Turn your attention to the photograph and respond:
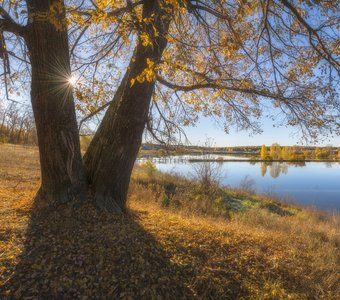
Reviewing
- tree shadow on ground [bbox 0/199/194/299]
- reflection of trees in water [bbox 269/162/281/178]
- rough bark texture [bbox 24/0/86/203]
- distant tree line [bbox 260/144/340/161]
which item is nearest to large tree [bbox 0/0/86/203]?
rough bark texture [bbox 24/0/86/203]

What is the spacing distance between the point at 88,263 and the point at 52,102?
269 cm

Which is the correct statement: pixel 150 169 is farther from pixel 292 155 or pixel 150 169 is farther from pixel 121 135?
pixel 292 155

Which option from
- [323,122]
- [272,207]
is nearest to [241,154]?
Answer: [272,207]

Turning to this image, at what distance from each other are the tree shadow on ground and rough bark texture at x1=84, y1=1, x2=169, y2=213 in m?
0.65

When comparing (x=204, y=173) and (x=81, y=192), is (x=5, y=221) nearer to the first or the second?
(x=81, y=192)

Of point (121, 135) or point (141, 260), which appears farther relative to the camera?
point (121, 135)

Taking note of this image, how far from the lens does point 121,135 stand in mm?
4977

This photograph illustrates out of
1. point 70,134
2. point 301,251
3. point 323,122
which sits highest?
point 323,122

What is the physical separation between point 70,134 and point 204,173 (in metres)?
13.5

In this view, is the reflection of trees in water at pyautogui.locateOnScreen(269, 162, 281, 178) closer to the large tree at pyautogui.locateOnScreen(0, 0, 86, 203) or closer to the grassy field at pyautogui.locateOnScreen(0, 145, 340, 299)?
the grassy field at pyautogui.locateOnScreen(0, 145, 340, 299)

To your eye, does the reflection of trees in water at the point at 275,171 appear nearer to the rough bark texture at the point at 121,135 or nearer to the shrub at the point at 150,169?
the shrub at the point at 150,169

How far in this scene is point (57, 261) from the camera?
3.38m

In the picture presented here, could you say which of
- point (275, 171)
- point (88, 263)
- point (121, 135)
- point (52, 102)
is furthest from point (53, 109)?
point (275, 171)

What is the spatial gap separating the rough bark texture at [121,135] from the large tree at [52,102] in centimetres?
38
